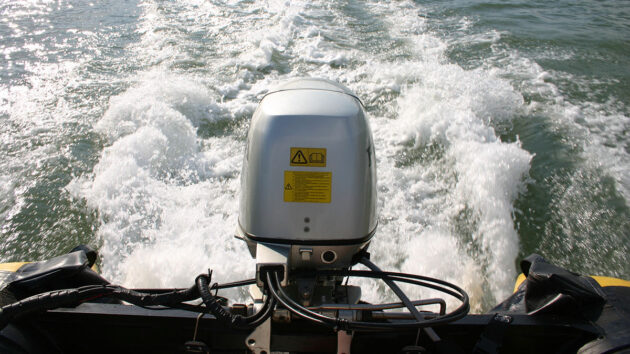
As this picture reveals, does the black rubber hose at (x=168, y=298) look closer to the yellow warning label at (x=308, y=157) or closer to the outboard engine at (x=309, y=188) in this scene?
the outboard engine at (x=309, y=188)

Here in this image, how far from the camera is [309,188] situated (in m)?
1.60

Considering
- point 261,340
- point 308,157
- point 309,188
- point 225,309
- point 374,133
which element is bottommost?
point 374,133

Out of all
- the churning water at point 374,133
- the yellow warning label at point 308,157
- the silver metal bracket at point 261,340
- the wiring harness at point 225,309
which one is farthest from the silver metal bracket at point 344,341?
the churning water at point 374,133

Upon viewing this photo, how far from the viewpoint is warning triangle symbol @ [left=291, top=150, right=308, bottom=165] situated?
1.59 m

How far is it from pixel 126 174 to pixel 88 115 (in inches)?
54.4

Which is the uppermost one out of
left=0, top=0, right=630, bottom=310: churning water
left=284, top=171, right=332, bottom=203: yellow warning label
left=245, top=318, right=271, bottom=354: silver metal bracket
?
left=284, top=171, right=332, bottom=203: yellow warning label

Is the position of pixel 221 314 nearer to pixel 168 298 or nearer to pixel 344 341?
pixel 168 298

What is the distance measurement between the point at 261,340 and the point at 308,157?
649mm

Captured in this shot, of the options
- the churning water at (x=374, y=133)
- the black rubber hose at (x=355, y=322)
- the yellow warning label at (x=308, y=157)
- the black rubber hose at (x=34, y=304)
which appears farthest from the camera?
the churning water at (x=374, y=133)

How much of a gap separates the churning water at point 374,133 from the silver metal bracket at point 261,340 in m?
1.37

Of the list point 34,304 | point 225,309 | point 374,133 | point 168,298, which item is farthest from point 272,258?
point 374,133

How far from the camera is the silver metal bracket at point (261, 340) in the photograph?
4.61 ft

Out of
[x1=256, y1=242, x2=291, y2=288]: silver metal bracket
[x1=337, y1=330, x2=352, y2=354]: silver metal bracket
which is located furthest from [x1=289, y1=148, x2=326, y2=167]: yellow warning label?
[x1=337, y1=330, x2=352, y2=354]: silver metal bracket

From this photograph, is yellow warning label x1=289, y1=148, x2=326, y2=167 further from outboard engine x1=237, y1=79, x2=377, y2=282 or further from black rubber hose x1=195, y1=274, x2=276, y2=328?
black rubber hose x1=195, y1=274, x2=276, y2=328
